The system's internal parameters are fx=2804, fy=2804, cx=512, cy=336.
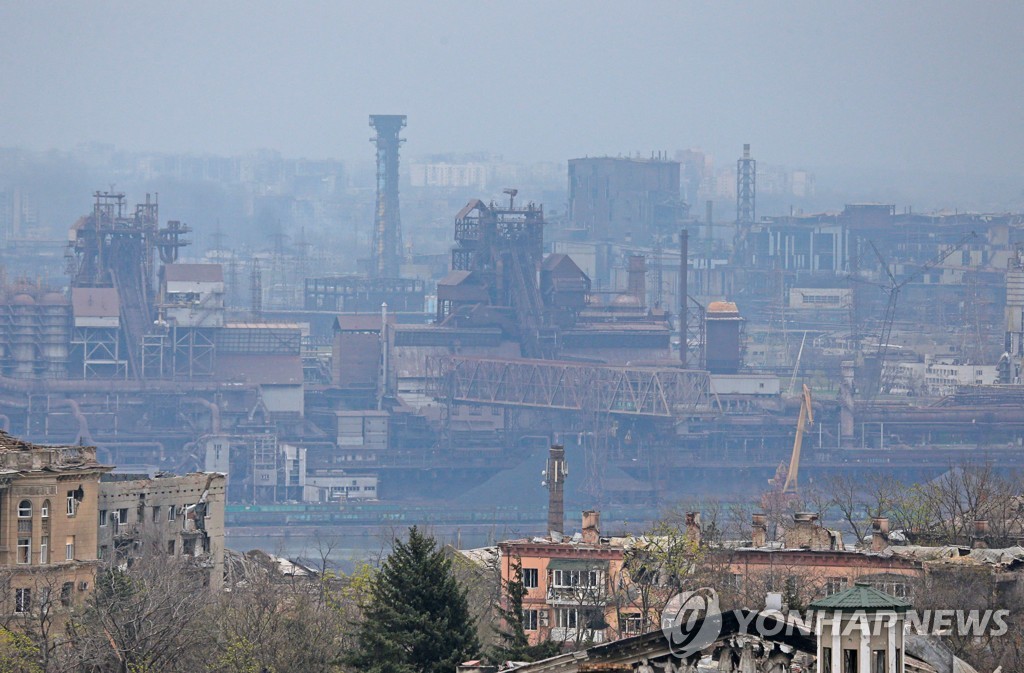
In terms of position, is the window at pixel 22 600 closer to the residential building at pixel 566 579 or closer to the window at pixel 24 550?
the window at pixel 24 550

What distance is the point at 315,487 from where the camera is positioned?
193 metres

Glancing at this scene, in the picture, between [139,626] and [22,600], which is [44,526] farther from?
[139,626]

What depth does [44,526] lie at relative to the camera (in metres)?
49.5

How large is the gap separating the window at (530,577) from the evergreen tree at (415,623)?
71.1 ft

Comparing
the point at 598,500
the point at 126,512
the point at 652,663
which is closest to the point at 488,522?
the point at 598,500

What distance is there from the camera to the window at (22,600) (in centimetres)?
4578

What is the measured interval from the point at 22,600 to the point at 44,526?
309 cm

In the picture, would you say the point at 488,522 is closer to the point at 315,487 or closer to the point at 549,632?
the point at 315,487

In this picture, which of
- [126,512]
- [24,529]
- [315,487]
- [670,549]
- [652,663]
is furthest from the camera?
[315,487]

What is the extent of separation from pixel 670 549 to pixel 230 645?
12.5 metres

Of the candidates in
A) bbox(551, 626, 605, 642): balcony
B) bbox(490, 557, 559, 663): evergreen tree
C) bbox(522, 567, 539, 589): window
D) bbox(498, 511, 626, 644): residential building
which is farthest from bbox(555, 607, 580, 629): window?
bbox(490, 557, 559, 663): evergreen tree

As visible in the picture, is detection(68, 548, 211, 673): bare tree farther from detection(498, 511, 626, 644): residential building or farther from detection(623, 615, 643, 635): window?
detection(623, 615, 643, 635): window

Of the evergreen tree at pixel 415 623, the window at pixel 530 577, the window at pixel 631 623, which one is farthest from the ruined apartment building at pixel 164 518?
the evergreen tree at pixel 415 623

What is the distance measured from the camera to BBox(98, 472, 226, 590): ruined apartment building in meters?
58.6
